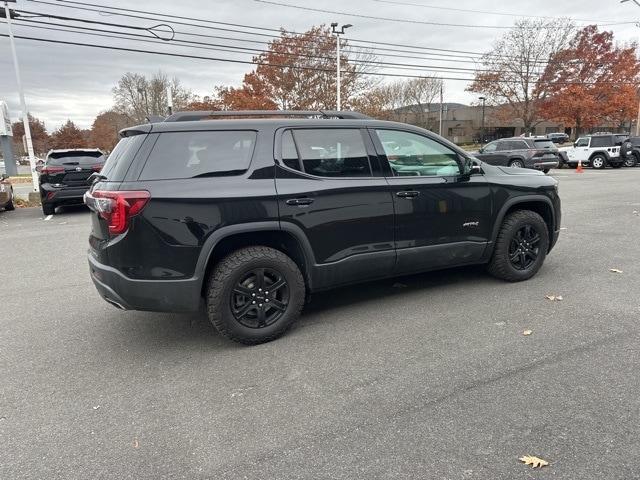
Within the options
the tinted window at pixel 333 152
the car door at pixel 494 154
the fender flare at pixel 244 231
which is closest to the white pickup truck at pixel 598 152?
the car door at pixel 494 154

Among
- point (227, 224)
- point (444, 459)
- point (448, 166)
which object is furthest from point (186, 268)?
point (448, 166)

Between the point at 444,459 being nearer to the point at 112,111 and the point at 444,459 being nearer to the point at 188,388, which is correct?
the point at 188,388

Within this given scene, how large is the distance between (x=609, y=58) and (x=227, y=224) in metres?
41.8

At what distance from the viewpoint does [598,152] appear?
23.5 m

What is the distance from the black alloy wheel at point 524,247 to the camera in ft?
A: 16.5

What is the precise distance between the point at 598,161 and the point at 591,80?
638 inches

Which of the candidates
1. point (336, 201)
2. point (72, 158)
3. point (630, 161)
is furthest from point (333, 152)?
point (630, 161)

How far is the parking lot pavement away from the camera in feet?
7.86

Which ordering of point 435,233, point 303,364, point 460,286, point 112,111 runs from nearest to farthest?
point 303,364 → point 435,233 → point 460,286 → point 112,111

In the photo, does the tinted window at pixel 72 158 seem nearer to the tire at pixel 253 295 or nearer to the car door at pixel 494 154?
the tire at pixel 253 295

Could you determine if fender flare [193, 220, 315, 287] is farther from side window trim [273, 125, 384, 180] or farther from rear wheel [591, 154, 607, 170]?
rear wheel [591, 154, 607, 170]

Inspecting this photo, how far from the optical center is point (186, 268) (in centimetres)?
348

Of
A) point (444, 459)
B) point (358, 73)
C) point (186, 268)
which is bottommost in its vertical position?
point (444, 459)

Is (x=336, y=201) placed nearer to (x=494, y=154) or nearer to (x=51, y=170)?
(x=51, y=170)
